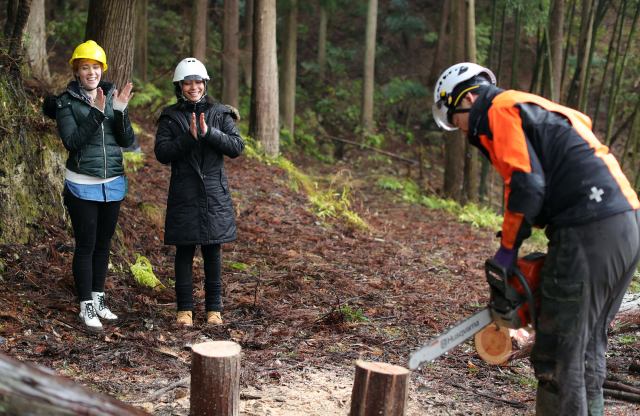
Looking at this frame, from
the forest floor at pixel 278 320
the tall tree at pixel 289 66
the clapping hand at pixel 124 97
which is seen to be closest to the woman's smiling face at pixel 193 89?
the clapping hand at pixel 124 97

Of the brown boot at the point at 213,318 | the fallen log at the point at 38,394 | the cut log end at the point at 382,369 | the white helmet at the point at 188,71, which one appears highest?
the white helmet at the point at 188,71

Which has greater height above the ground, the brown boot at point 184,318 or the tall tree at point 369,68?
the tall tree at point 369,68

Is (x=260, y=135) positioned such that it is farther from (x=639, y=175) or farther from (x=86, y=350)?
(x=86, y=350)

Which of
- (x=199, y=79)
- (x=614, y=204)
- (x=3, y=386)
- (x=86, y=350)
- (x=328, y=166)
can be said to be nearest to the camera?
(x=3, y=386)

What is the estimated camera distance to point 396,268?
8930 mm

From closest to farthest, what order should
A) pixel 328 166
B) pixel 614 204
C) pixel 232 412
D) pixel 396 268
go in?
pixel 614 204, pixel 232 412, pixel 396 268, pixel 328 166

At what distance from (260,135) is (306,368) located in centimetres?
937

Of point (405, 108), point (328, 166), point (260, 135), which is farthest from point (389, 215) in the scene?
point (405, 108)

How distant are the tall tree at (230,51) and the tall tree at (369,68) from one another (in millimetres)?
5828

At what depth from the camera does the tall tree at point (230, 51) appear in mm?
16953

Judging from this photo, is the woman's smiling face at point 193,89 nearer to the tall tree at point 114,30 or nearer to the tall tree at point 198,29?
the tall tree at point 114,30

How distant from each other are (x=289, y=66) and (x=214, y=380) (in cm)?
1695

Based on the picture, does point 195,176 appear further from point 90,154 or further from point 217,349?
point 217,349

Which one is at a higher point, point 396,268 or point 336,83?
point 336,83
